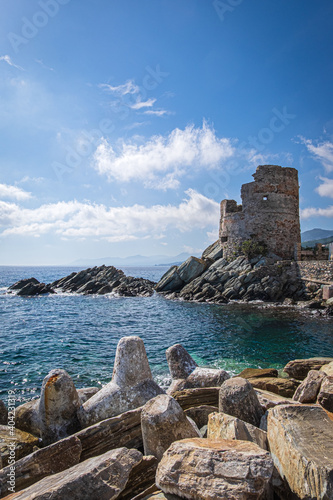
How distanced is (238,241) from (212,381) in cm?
2679

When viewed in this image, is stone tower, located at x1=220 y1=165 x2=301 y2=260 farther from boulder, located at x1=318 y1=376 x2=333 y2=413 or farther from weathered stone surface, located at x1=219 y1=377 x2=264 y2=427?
weathered stone surface, located at x1=219 y1=377 x2=264 y2=427

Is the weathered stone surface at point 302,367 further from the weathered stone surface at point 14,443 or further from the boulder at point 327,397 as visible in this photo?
the weathered stone surface at point 14,443

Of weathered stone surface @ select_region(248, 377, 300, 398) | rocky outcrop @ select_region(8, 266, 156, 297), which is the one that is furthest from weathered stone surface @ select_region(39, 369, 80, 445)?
rocky outcrop @ select_region(8, 266, 156, 297)

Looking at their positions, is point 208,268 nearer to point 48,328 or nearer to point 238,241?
point 238,241

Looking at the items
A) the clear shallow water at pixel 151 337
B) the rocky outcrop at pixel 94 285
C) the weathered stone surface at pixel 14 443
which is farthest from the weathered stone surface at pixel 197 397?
the rocky outcrop at pixel 94 285

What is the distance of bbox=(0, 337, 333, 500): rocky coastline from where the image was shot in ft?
7.29

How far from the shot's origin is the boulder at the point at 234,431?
2859 mm

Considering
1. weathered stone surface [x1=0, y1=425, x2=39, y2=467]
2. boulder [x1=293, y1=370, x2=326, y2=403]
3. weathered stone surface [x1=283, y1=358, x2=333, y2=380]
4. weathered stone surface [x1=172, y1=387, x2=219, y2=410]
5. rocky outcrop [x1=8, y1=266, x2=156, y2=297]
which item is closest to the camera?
weathered stone surface [x1=0, y1=425, x2=39, y2=467]

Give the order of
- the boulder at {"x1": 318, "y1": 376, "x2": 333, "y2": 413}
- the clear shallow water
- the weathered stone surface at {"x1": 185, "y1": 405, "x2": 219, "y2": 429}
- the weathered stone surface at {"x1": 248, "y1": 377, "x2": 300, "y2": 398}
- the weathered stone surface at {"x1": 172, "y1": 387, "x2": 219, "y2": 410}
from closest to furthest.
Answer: the boulder at {"x1": 318, "y1": 376, "x2": 333, "y2": 413} < the weathered stone surface at {"x1": 185, "y1": 405, "x2": 219, "y2": 429} < the weathered stone surface at {"x1": 172, "y1": 387, "x2": 219, "y2": 410} < the weathered stone surface at {"x1": 248, "y1": 377, "x2": 300, "y2": 398} < the clear shallow water

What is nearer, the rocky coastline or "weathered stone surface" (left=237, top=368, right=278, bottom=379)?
the rocky coastline

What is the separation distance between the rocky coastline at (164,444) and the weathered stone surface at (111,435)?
0.01m

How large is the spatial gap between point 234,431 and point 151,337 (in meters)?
12.6

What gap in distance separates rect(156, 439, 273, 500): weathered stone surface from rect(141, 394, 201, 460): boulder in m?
0.71

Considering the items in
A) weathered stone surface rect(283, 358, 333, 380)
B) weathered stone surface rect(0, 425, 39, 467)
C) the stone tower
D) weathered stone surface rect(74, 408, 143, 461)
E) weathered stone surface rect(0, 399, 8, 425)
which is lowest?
weathered stone surface rect(283, 358, 333, 380)
